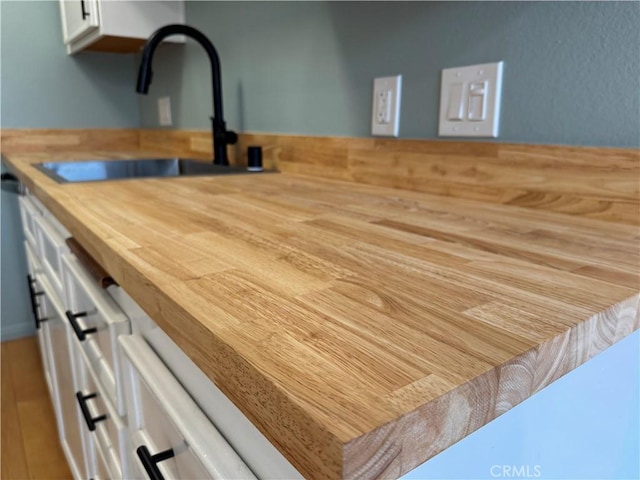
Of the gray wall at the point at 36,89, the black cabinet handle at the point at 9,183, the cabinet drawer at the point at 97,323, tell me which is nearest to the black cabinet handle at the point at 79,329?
the cabinet drawer at the point at 97,323

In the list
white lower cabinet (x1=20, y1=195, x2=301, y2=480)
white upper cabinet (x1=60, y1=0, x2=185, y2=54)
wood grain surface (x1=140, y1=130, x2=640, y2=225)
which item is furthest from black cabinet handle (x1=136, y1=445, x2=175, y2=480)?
white upper cabinet (x1=60, y1=0, x2=185, y2=54)

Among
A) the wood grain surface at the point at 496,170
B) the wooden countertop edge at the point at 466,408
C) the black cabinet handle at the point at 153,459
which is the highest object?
the wood grain surface at the point at 496,170

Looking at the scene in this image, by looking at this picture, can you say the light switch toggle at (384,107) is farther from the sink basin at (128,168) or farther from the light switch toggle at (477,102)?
the sink basin at (128,168)

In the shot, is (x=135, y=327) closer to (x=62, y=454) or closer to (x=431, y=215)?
(x=431, y=215)

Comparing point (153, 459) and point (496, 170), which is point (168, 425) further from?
point (496, 170)

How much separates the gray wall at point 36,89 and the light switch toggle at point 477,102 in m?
1.96

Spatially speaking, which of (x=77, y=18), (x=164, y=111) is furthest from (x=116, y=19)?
(x=164, y=111)

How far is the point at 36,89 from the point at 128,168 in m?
0.79

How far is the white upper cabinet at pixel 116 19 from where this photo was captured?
166cm

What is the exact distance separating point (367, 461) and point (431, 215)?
1.73 ft

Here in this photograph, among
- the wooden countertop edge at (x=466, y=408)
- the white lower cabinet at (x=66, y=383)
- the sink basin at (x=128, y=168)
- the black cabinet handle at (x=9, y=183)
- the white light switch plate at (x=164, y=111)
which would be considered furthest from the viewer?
the white light switch plate at (x=164, y=111)

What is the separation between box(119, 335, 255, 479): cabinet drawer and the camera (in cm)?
34

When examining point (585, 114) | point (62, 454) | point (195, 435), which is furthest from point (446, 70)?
point (62, 454)

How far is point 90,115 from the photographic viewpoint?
221 centimetres
